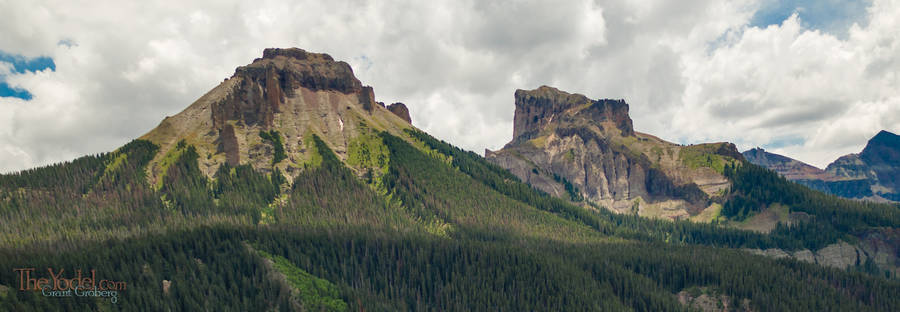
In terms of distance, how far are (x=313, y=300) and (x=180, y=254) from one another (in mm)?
45257

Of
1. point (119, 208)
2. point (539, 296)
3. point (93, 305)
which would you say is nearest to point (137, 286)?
point (93, 305)

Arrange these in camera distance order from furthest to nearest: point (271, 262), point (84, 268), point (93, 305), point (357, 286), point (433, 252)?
1. point (433, 252)
2. point (357, 286)
3. point (271, 262)
4. point (84, 268)
5. point (93, 305)

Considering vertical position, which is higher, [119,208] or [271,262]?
[119,208]

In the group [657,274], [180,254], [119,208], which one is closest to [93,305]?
[180,254]

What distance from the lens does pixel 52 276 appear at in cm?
11450

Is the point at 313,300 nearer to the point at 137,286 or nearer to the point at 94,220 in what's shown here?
the point at 137,286

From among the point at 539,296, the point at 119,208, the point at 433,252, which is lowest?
the point at 539,296

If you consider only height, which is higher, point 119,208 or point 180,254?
point 119,208

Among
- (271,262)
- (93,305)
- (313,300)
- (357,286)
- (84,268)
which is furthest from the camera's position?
(357,286)

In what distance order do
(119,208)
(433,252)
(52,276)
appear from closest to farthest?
1. (52,276)
2. (433,252)
3. (119,208)

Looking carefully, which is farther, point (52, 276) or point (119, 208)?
point (119, 208)

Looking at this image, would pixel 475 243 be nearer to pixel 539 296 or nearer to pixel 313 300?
pixel 539 296

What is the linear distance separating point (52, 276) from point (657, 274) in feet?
658

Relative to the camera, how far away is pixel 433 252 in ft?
586
